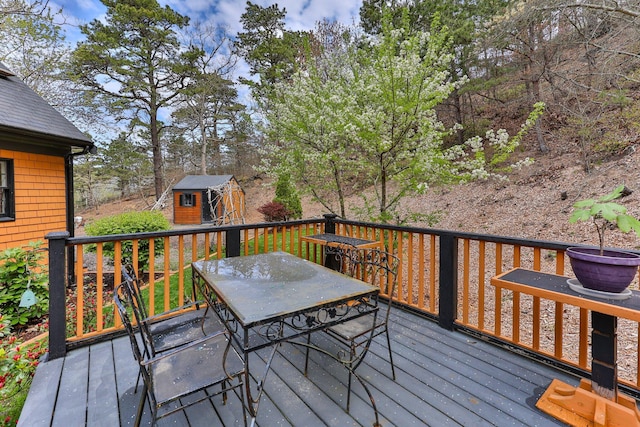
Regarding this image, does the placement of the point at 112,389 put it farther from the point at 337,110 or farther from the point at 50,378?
the point at 337,110

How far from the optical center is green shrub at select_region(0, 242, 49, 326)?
3779 millimetres

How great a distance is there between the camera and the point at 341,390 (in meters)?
2.00

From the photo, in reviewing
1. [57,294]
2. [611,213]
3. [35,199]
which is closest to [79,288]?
[57,294]

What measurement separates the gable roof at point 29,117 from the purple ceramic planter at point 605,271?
23.1ft

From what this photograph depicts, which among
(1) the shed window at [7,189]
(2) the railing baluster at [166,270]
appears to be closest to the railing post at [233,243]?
(2) the railing baluster at [166,270]

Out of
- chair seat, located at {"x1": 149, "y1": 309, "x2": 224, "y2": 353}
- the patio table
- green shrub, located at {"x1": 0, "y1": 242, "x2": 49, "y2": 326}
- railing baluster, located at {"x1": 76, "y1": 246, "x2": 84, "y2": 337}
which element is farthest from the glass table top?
green shrub, located at {"x1": 0, "y1": 242, "x2": 49, "y2": 326}

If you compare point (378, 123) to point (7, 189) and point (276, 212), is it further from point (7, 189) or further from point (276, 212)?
point (7, 189)

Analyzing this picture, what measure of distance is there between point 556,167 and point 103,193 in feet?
81.2

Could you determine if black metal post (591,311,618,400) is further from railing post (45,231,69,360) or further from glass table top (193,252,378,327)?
railing post (45,231,69,360)

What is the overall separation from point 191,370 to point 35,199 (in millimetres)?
5977

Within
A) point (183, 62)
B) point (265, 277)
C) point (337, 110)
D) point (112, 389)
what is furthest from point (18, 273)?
point (183, 62)

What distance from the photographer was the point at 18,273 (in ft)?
13.0

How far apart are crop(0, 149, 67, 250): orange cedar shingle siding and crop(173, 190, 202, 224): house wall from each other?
8611 millimetres

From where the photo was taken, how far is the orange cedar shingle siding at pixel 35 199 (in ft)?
16.6
